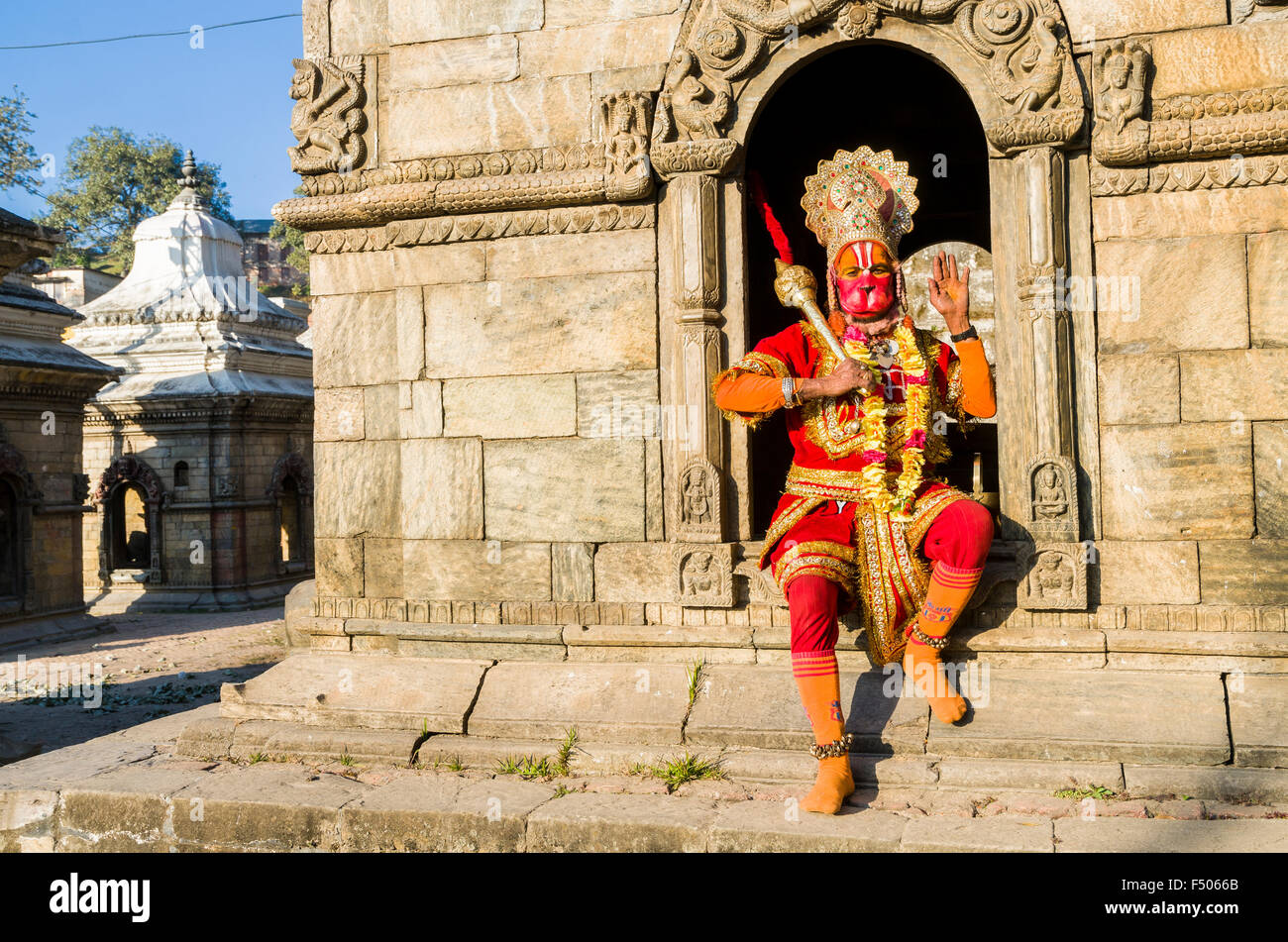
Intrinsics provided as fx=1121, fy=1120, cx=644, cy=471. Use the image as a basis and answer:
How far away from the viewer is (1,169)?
37.0 m

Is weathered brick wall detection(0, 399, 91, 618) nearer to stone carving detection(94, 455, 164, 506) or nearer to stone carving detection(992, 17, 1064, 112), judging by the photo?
stone carving detection(94, 455, 164, 506)

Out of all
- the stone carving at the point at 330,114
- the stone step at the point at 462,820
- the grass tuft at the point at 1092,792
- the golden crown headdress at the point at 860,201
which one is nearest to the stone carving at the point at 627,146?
the golden crown headdress at the point at 860,201

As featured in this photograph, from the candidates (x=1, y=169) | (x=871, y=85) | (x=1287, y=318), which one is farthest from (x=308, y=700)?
(x=1, y=169)

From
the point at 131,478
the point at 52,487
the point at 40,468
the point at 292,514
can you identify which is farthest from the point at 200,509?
the point at 40,468

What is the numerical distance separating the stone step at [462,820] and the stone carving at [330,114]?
9.65ft

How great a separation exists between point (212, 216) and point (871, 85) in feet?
62.7

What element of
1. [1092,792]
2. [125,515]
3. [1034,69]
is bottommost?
[1092,792]

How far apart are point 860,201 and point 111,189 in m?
46.5

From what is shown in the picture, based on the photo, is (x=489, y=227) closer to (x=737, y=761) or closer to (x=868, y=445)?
(x=868, y=445)

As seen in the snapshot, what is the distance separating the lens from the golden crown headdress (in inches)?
188

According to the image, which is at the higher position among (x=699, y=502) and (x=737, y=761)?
(x=699, y=502)

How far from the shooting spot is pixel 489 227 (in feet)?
17.6

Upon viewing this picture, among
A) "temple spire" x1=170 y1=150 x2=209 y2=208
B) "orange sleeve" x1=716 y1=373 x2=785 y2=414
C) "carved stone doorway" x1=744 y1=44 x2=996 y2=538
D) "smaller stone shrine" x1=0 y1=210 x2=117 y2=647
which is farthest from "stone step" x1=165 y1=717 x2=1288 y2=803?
"temple spire" x1=170 y1=150 x2=209 y2=208

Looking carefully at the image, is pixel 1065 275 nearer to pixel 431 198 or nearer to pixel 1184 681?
pixel 1184 681
